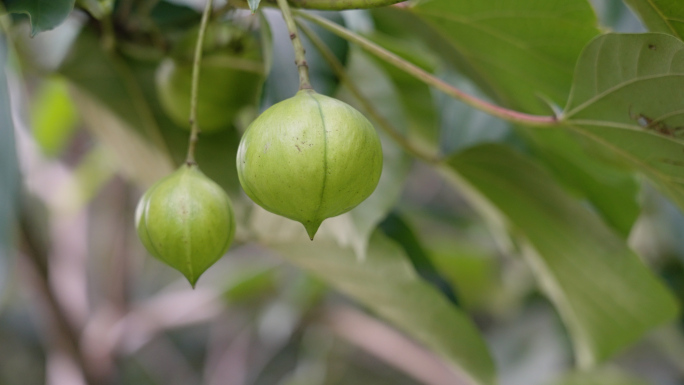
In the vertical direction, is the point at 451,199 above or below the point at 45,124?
below

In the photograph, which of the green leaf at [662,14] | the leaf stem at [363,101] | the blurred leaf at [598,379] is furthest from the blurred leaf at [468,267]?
the green leaf at [662,14]

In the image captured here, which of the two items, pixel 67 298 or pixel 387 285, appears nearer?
pixel 387 285

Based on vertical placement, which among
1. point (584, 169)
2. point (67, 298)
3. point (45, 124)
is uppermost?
point (584, 169)

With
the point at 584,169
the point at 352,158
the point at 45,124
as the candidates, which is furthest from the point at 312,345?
the point at 352,158

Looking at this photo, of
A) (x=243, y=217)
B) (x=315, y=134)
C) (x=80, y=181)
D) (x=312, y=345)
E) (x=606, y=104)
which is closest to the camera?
(x=315, y=134)

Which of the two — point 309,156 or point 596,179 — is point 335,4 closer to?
point 309,156

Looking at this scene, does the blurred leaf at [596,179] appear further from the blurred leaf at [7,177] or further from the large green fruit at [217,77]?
the blurred leaf at [7,177]

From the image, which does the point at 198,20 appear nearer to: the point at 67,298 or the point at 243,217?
the point at 243,217

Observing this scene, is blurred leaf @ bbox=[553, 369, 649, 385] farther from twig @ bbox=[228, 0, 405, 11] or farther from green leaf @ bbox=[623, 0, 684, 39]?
twig @ bbox=[228, 0, 405, 11]

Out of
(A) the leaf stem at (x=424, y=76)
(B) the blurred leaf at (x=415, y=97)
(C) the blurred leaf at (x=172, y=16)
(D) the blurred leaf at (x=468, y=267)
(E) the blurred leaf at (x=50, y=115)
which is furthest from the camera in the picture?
(D) the blurred leaf at (x=468, y=267)
